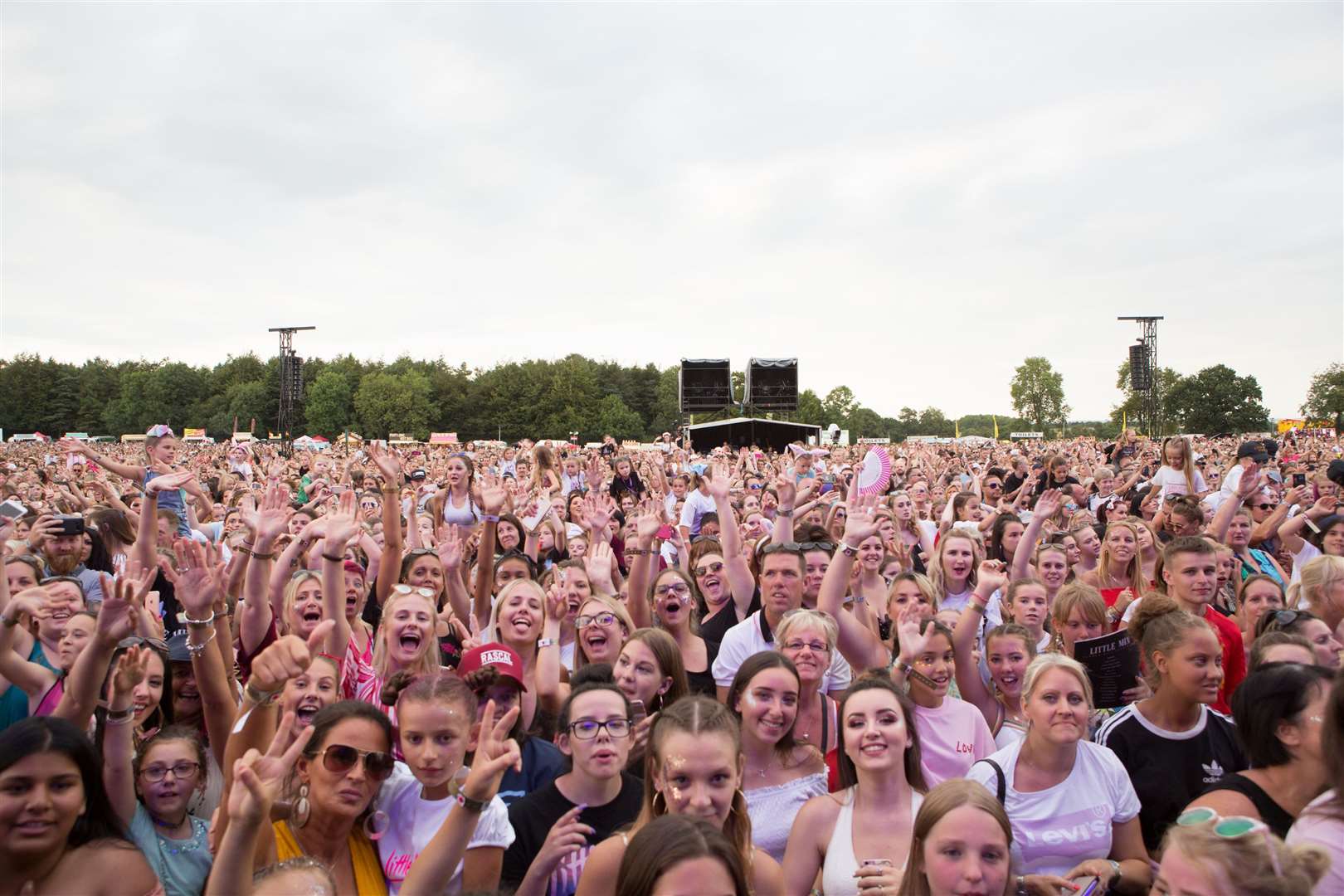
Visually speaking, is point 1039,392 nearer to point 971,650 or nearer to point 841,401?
point 841,401

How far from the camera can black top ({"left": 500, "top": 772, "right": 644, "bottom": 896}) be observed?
2832mm

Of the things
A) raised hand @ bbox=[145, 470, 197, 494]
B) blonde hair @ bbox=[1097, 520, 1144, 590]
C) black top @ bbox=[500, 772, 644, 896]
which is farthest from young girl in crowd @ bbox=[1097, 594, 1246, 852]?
raised hand @ bbox=[145, 470, 197, 494]

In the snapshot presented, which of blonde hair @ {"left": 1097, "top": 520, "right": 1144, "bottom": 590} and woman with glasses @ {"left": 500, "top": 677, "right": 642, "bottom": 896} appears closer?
woman with glasses @ {"left": 500, "top": 677, "right": 642, "bottom": 896}

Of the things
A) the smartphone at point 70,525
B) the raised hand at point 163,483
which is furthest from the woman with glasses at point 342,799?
the smartphone at point 70,525

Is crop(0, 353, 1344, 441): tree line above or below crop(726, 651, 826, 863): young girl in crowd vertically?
above

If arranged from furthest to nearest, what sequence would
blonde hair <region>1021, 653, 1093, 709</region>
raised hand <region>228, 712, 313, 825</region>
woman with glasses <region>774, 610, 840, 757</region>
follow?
1. woman with glasses <region>774, 610, 840, 757</region>
2. blonde hair <region>1021, 653, 1093, 709</region>
3. raised hand <region>228, 712, 313, 825</region>

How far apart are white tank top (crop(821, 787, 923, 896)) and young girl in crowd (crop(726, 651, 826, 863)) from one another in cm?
32

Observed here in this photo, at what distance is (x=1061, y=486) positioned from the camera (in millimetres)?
9750

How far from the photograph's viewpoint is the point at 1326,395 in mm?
70438

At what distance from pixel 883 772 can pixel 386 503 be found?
13.6ft

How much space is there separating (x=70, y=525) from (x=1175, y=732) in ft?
20.1

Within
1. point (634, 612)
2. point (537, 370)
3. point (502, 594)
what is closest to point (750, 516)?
point (634, 612)

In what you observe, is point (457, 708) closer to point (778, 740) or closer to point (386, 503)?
point (778, 740)

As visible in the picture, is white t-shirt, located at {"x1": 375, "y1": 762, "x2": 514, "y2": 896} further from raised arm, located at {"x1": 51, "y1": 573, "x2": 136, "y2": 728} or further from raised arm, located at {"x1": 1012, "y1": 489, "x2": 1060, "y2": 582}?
raised arm, located at {"x1": 1012, "y1": 489, "x2": 1060, "y2": 582}
